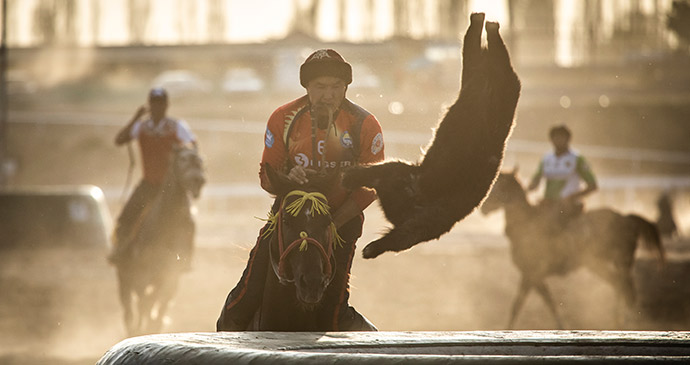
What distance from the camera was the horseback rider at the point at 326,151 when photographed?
4.98 m

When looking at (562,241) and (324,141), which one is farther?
(562,241)

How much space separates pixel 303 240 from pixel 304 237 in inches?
1.2

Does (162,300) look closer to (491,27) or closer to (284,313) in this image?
(284,313)

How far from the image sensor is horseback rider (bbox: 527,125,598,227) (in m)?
12.6

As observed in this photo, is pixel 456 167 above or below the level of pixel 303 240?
above

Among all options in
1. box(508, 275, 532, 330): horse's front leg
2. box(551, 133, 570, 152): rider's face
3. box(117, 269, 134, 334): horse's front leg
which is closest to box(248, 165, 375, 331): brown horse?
box(117, 269, 134, 334): horse's front leg

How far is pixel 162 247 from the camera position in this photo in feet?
34.2

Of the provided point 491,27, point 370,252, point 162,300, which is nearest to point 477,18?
point 491,27

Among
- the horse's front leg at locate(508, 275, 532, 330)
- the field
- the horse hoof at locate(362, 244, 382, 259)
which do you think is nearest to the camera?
the horse hoof at locate(362, 244, 382, 259)

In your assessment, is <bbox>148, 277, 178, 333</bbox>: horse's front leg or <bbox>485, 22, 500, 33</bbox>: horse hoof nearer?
<bbox>485, 22, 500, 33</bbox>: horse hoof

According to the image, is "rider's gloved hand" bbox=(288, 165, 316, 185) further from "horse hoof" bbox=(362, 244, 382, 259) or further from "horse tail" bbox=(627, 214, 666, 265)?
"horse tail" bbox=(627, 214, 666, 265)

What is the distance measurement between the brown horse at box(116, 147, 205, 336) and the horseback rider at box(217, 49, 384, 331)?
4.75m

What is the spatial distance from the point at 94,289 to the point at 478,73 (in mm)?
11794

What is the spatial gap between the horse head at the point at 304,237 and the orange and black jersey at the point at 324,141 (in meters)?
0.20
